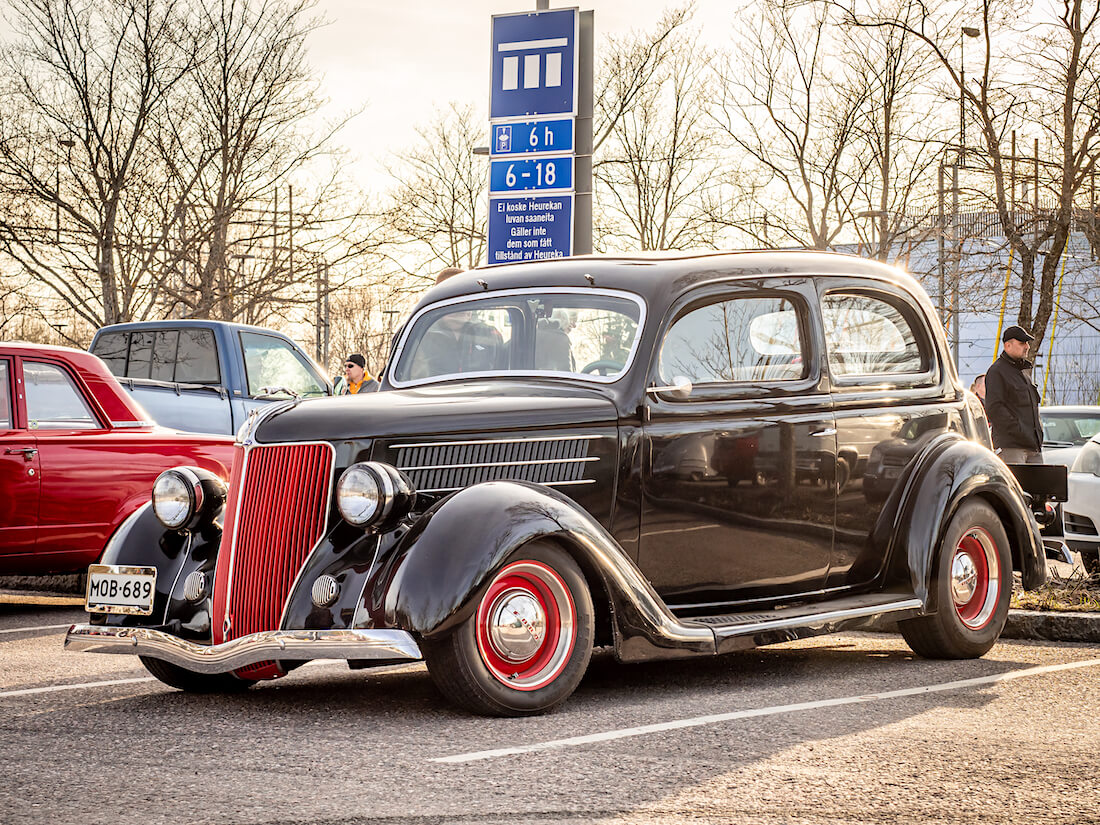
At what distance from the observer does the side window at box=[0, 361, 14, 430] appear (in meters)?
9.29

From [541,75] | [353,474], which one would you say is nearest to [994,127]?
[541,75]

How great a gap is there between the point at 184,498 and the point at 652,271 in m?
2.43

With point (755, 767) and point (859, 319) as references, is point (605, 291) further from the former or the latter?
point (755, 767)

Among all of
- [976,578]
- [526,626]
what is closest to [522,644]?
[526,626]

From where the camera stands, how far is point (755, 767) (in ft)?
15.0

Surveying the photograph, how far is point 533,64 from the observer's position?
42.8 feet

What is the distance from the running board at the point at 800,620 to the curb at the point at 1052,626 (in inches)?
39.5

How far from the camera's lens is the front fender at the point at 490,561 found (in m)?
5.27

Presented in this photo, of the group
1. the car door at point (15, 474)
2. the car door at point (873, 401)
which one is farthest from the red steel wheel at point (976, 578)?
the car door at point (15, 474)

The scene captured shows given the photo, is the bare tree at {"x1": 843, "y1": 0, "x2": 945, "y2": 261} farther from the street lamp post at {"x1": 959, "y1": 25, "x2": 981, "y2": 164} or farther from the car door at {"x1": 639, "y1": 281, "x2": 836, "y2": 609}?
the car door at {"x1": 639, "y1": 281, "x2": 836, "y2": 609}

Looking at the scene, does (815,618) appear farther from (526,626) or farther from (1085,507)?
(1085,507)

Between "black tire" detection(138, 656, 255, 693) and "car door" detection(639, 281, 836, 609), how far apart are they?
192cm

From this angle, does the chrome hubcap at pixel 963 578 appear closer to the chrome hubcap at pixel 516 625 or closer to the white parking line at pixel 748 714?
the white parking line at pixel 748 714

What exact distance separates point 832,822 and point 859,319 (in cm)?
406
